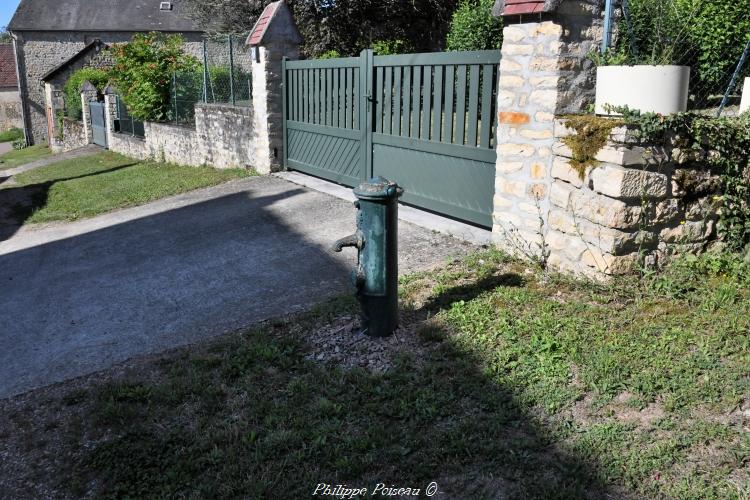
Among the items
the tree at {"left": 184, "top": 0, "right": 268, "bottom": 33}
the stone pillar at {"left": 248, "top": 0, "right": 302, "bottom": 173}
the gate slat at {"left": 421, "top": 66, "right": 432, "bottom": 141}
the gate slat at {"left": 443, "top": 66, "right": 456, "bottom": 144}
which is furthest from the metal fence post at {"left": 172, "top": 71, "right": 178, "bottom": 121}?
the gate slat at {"left": 443, "top": 66, "right": 456, "bottom": 144}

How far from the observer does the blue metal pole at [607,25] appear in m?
5.25

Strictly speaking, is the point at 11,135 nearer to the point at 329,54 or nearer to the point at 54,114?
the point at 54,114

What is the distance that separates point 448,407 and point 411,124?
4.42 metres

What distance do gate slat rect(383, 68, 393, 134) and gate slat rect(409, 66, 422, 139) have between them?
485 millimetres

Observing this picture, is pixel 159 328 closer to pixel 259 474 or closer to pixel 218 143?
pixel 259 474

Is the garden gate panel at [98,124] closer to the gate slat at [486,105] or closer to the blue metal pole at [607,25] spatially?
the gate slat at [486,105]

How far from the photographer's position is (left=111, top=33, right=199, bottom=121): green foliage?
16281 millimetres

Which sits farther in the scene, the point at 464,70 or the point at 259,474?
the point at 464,70

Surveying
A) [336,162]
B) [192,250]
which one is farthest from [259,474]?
[336,162]

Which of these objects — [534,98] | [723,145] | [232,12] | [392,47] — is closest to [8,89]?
[232,12]

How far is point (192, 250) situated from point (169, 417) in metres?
3.70

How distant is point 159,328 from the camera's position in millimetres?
5164

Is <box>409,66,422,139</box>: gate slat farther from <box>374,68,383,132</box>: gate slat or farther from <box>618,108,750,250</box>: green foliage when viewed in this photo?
<box>618,108,750,250</box>: green foliage

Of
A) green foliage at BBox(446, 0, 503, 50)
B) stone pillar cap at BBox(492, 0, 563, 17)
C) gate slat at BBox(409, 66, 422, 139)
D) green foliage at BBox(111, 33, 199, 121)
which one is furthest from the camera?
green foliage at BBox(111, 33, 199, 121)
